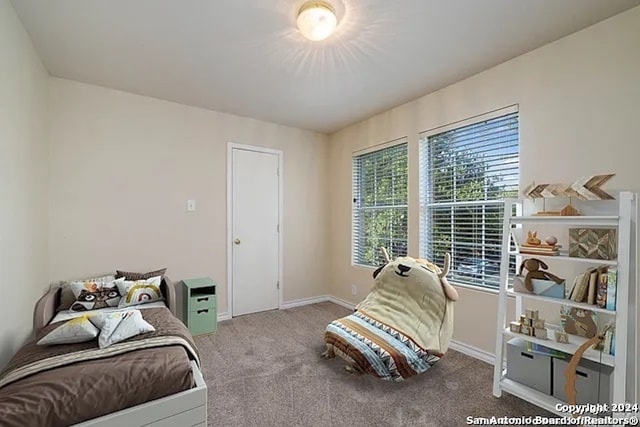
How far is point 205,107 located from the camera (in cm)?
354

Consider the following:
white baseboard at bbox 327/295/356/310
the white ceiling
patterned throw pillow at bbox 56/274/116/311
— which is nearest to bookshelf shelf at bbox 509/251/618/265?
the white ceiling

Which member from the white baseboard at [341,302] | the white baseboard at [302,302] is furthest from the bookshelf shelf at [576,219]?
the white baseboard at [302,302]

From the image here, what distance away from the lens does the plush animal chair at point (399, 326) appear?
2.26m

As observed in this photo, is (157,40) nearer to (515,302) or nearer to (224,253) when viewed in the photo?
(224,253)

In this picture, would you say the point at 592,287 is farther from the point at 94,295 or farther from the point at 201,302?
the point at 94,295

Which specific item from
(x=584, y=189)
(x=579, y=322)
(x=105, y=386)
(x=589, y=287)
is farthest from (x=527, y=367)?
Answer: (x=105, y=386)

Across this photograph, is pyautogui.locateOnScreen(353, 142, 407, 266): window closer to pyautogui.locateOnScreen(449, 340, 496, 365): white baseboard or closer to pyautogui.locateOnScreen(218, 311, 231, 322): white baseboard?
pyautogui.locateOnScreen(449, 340, 496, 365): white baseboard

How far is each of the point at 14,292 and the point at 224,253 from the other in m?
1.90

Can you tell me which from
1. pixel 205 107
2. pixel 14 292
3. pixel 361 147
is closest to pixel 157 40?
pixel 205 107

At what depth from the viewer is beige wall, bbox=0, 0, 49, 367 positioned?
1.83m

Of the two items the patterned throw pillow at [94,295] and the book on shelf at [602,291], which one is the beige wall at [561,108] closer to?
the book on shelf at [602,291]

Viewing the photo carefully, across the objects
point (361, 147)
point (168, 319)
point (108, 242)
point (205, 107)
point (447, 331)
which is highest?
point (205, 107)

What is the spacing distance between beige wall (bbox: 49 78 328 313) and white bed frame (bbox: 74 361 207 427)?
2.01 m

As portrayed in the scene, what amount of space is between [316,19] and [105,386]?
2.23m
